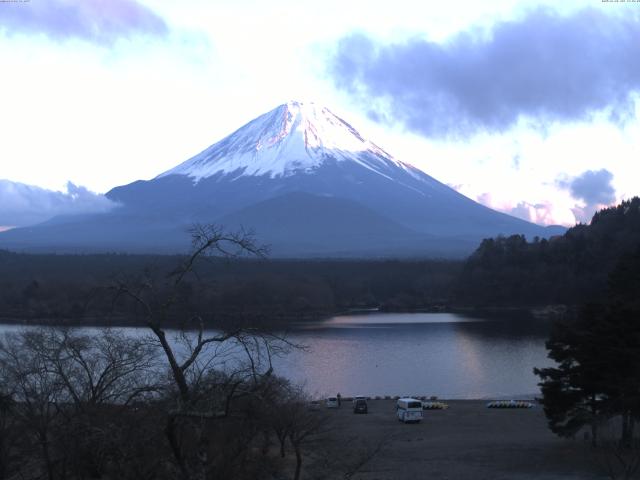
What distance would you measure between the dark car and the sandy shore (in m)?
0.16

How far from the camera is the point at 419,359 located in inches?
1151

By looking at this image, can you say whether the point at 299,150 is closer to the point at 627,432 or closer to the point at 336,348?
the point at 336,348

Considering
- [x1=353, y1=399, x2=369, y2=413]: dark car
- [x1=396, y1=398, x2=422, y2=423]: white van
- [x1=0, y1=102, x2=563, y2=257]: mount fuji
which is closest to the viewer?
[x1=396, y1=398, x2=422, y2=423]: white van

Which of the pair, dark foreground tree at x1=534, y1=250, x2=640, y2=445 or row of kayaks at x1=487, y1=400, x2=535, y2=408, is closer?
dark foreground tree at x1=534, y1=250, x2=640, y2=445

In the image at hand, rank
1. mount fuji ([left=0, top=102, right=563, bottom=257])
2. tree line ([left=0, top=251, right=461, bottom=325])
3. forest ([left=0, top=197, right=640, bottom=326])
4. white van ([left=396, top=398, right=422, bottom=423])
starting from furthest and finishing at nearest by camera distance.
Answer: mount fuji ([left=0, top=102, right=563, bottom=257]), forest ([left=0, top=197, right=640, bottom=326]), tree line ([left=0, top=251, right=461, bottom=325]), white van ([left=396, top=398, right=422, bottom=423])

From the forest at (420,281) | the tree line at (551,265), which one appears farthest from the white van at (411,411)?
the tree line at (551,265)

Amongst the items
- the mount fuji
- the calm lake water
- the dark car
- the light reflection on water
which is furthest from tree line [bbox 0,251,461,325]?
the mount fuji

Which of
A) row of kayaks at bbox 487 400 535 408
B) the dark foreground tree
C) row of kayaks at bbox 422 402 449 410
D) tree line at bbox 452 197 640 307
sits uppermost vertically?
tree line at bbox 452 197 640 307

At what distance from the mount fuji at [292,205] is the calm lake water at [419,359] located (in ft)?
292

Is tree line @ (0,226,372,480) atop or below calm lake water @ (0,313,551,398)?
atop

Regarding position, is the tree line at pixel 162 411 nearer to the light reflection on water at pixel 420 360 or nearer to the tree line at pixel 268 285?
the light reflection on water at pixel 420 360

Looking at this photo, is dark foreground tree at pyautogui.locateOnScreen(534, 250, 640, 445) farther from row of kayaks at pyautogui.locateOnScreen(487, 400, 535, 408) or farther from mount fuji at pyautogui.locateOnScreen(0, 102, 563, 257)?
mount fuji at pyautogui.locateOnScreen(0, 102, 563, 257)

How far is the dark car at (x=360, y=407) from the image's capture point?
18719 mm

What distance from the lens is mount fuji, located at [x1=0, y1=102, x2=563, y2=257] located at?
13838 cm
